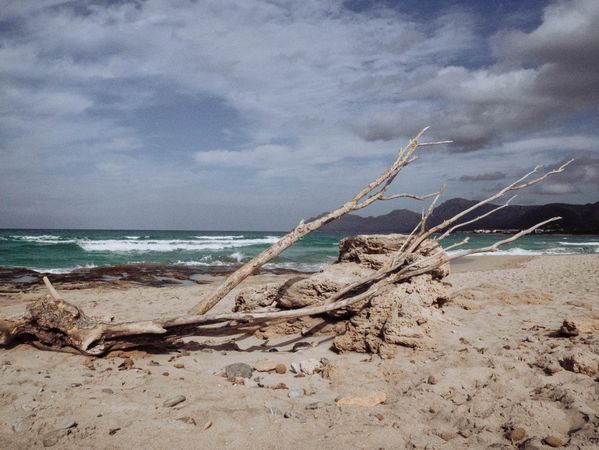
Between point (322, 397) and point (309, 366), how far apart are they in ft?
2.18

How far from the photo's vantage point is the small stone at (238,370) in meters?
4.21

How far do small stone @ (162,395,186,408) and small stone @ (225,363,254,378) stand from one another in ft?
2.55

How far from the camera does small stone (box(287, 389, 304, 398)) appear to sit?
3.69 meters

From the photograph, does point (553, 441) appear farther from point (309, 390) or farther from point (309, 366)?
point (309, 366)

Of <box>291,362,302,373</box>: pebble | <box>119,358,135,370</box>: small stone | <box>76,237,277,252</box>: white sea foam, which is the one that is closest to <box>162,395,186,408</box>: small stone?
<box>119,358,135,370</box>: small stone

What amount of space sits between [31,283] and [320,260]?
568 inches

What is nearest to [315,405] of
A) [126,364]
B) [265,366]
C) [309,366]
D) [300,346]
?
[309,366]

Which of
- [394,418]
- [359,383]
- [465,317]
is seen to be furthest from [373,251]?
[394,418]

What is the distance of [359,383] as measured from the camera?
394 centimetres

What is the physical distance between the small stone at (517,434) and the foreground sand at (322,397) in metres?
0.03

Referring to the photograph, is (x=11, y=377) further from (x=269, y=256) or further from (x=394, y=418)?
(x=394, y=418)

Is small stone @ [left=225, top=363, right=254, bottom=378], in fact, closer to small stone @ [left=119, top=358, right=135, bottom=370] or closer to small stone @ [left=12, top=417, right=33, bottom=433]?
small stone @ [left=119, top=358, right=135, bottom=370]

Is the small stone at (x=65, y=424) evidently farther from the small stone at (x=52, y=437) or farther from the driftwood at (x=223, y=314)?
the driftwood at (x=223, y=314)

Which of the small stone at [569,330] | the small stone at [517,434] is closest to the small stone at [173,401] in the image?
the small stone at [517,434]
